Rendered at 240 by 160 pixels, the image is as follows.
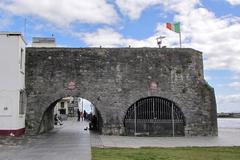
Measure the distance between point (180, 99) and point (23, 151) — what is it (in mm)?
11989

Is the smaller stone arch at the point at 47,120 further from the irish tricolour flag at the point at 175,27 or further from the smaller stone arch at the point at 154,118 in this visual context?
the irish tricolour flag at the point at 175,27

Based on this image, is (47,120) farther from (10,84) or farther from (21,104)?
(10,84)

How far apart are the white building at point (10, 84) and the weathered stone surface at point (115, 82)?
5.58 ft

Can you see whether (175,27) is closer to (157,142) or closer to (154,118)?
(154,118)

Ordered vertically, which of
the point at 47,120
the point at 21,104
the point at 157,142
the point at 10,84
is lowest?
the point at 157,142

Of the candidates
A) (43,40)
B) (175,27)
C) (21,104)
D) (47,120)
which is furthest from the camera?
(43,40)

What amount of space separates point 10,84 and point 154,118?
28.2 feet

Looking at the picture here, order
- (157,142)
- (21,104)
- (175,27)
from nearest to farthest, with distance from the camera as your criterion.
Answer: (157,142) < (21,104) < (175,27)

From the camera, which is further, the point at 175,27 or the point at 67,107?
the point at 67,107

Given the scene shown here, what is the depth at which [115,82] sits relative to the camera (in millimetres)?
24109

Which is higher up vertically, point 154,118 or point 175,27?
point 175,27

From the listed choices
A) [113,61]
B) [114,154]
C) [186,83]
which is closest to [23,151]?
[114,154]

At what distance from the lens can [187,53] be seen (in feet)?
82.1

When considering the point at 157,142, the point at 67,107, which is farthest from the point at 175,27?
the point at 67,107
